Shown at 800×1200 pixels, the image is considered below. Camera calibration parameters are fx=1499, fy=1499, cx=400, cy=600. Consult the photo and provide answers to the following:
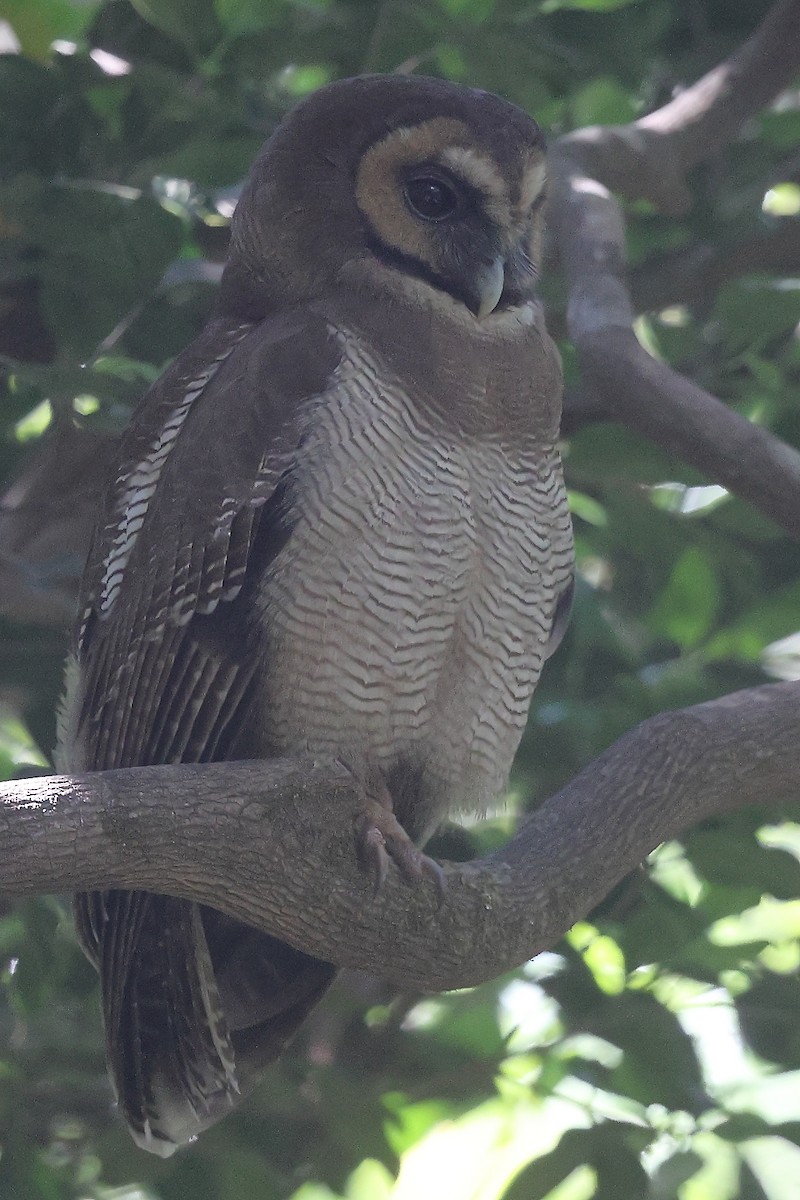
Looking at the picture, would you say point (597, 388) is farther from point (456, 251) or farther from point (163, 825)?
point (163, 825)

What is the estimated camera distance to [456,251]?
8.21 ft

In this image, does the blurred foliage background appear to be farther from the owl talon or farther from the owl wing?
the owl talon

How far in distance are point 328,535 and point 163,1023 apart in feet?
2.73

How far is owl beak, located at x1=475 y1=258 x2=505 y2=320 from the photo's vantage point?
2441 millimetres

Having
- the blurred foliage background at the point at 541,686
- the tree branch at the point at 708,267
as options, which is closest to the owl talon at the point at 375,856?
the blurred foliage background at the point at 541,686

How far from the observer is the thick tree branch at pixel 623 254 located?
2.66 m

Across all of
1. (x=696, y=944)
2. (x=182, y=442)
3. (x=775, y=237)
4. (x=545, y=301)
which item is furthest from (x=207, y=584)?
(x=775, y=237)

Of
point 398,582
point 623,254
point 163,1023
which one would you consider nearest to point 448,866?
point 398,582

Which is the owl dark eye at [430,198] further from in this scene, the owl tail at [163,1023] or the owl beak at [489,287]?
the owl tail at [163,1023]

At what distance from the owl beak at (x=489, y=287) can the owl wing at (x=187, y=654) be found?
26 cm

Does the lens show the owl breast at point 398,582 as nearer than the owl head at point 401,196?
Yes

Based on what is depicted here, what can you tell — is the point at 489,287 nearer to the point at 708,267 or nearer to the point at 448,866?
the point at 448,866

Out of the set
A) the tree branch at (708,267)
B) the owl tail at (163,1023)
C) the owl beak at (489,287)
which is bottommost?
the owl tail at (163,1023)

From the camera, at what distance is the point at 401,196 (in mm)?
2494
